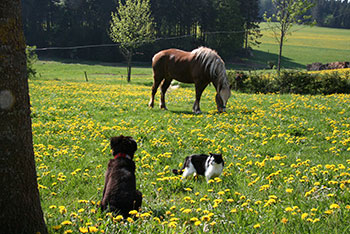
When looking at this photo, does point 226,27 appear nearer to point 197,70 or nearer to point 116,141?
point 197,70

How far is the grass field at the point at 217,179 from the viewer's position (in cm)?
356

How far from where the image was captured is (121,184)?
392 centimetres

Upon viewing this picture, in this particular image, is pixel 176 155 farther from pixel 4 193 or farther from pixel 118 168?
pixel 4 193

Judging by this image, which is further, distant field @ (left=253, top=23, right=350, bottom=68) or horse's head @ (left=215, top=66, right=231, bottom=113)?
distant field @ (left=253, top=23, right=350, bottom=68)

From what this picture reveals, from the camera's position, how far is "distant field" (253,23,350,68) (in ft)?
247

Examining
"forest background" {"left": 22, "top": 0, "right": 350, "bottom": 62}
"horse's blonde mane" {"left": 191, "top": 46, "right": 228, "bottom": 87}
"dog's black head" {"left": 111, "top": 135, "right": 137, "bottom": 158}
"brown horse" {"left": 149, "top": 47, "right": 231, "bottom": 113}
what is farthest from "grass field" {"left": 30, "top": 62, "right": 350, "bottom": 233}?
"forest background" {"left": 22, "top": 0, "right": 350, "bottom": 62}

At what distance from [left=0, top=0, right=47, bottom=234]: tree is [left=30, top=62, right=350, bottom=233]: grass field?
52 cm

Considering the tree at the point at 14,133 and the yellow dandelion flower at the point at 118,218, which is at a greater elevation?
the tree at the point at 14,133

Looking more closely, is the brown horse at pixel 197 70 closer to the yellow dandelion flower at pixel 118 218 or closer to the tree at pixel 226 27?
the yellow dandelion flower at pixel 118 218

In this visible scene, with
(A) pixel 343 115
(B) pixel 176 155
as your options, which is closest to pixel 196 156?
(B) pixel 176 155

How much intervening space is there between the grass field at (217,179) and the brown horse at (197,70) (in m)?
1.28

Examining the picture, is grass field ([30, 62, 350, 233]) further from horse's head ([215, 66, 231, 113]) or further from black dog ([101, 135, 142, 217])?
horse's head ([215, 66, 231, 113])

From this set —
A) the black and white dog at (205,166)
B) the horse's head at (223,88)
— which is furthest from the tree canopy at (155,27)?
the black and white dog at (205,166)

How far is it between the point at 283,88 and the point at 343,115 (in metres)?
10.1
